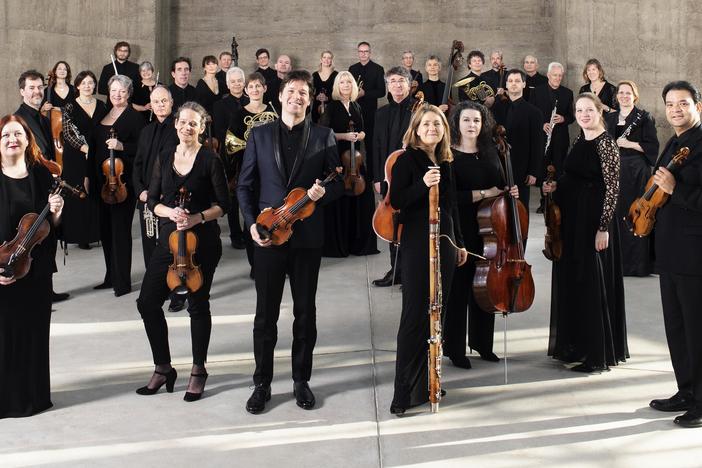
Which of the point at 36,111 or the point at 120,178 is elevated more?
the point at 36,111

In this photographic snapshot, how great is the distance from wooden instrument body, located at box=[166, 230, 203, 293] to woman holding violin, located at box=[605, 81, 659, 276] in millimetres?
4479

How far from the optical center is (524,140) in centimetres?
749

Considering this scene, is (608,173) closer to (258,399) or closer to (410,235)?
(410,235)

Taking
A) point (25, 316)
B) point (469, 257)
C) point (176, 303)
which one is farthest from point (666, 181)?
point (176, 303)

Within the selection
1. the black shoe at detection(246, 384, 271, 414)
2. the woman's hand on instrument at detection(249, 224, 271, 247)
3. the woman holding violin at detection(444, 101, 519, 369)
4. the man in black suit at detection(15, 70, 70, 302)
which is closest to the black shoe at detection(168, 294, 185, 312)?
the man in black suit at detection(15, 70, 70, 302)

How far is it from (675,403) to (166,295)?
9.07 feet

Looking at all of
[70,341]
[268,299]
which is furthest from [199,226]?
[70,341]

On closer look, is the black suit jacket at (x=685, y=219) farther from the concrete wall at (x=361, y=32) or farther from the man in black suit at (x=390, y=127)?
the concrete wall at (x=361, y=32)

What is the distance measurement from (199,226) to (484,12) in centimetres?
907

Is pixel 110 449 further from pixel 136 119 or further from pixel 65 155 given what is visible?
pixel 65 155

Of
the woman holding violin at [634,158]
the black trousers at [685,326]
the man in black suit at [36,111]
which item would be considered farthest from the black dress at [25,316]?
the woman holding violin at [634,158]

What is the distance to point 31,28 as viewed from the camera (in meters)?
11.8

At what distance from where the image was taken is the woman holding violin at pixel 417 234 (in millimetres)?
4781

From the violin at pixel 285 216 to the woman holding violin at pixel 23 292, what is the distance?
41.0 inches
